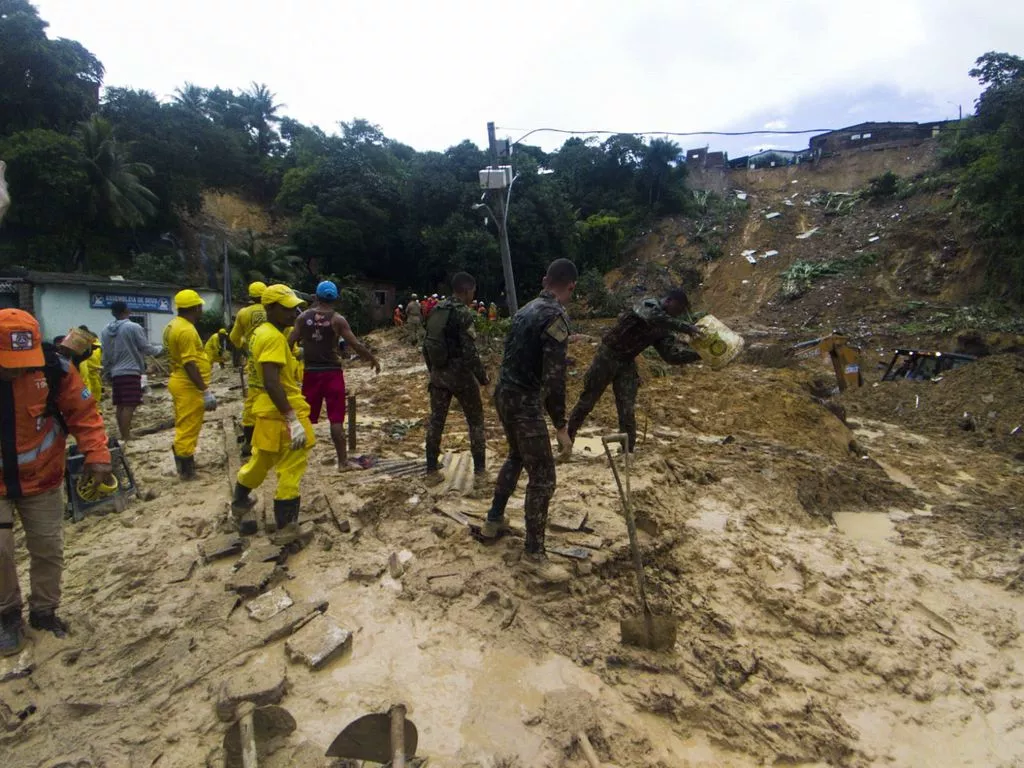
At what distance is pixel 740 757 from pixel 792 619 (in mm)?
1117

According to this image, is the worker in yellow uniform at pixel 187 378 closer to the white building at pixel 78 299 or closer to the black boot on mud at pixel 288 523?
the black boot on mud at pixel 288 523

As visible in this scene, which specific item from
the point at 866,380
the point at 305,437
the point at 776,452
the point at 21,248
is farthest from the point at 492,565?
the point at 21,248

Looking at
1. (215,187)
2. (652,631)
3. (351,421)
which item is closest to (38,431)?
(351,421)

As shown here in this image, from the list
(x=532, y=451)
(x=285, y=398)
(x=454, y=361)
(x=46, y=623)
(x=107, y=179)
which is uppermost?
(x=107, y=179)

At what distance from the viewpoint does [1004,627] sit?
137 inches

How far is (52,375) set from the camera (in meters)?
2.95

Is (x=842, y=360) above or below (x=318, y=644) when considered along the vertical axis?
above

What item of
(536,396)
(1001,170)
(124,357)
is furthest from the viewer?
(1001,170)

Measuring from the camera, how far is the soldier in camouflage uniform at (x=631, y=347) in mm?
5184

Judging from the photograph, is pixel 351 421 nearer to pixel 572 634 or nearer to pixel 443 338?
pixel 443 338

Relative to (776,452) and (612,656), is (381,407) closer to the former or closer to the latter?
(776,452)

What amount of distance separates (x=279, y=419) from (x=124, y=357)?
366 centimetres

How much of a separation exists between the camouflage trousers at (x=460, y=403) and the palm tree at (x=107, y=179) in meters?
25.1

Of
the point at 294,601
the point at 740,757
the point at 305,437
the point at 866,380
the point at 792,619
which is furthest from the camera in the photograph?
the point at 866,380
